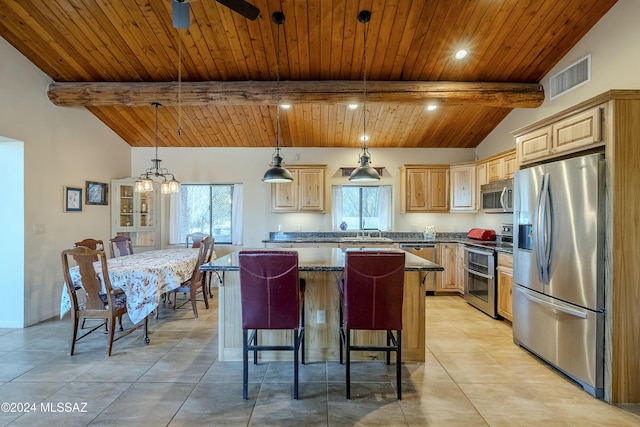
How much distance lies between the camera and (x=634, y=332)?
2346 millimetres

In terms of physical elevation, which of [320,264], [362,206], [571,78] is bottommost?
[320,264]

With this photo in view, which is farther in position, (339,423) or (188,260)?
(188,260)

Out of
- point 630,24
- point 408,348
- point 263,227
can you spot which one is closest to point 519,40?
point 630,24

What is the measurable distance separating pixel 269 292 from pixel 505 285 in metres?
3.33

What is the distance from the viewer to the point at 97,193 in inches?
204

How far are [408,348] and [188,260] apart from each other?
2.95m

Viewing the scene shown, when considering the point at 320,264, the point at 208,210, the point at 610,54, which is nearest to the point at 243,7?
the point at 320,264

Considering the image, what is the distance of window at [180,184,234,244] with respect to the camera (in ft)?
20.7

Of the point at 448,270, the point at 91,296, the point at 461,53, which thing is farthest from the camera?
the point at 448,270

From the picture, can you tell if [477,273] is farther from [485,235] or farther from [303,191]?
[303,191]

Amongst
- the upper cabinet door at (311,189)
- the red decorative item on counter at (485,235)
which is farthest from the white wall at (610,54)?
the upper cabinet door at (311,189)

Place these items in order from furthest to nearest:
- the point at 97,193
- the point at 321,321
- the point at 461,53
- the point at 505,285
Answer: the point at 97,193 < the point at 505,285 < the point at 461,53 < the point at 321,321

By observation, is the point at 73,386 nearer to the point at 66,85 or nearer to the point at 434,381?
the point at 434,381

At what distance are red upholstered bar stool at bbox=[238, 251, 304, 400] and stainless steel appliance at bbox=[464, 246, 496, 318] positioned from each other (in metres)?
3.21
